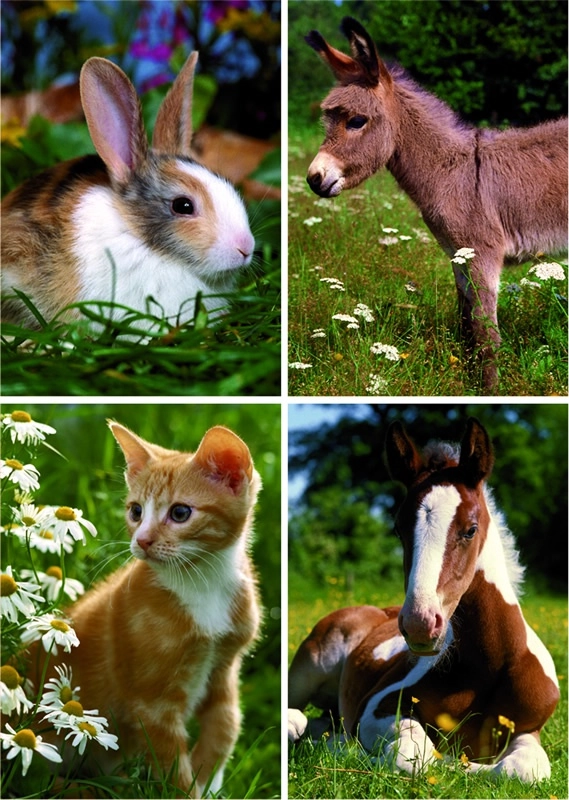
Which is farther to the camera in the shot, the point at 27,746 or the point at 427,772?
the point at 427,772

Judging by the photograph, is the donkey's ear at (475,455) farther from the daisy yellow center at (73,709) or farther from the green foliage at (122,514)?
the daisy yellow center at (73,709)

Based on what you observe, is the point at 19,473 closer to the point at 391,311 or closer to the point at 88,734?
the point at 88,734

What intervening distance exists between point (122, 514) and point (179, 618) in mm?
434

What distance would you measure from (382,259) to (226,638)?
90 cm

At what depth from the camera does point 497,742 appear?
6.91 feet

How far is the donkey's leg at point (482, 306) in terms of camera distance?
7.13ft

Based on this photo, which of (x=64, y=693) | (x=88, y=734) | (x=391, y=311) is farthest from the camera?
(x=391, y=311)

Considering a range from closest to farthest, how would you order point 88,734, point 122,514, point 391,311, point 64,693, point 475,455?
point 88,734 → point 64,693 → point 475,455 → point 391,311 → point 122,514

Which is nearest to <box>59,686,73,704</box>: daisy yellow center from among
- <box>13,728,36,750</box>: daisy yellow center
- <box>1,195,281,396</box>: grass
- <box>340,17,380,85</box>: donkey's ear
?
<box>13,728,36,750</box>: daisy yellow center

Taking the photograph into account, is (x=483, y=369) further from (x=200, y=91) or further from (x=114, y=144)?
(x=200, y=91)

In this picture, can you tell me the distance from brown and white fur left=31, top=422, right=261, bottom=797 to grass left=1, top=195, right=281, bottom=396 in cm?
12

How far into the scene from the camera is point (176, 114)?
2193 mm

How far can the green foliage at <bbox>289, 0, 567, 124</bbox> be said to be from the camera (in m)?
2.36

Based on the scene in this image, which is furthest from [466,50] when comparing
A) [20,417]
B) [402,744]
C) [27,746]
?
[27,746]
